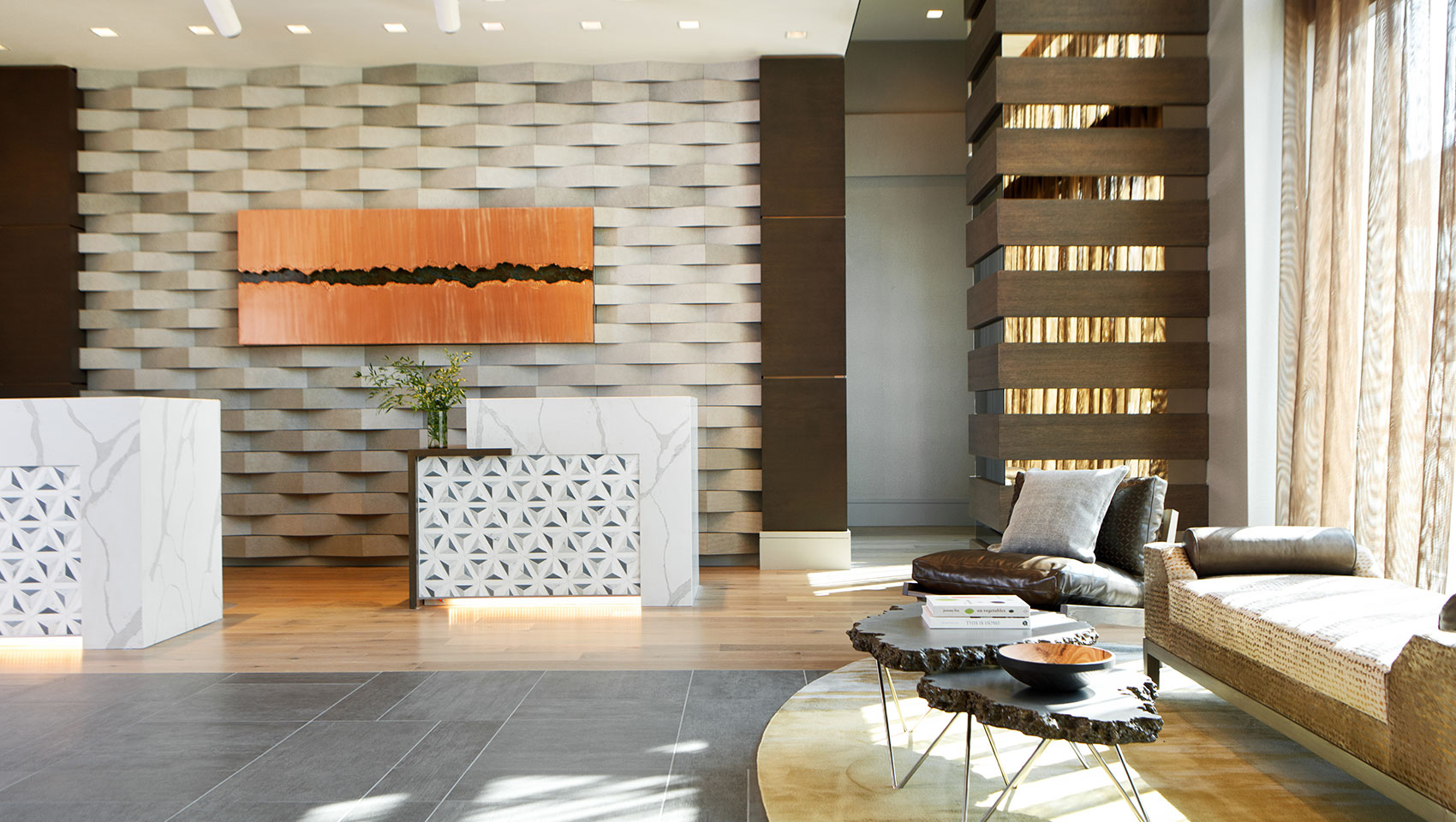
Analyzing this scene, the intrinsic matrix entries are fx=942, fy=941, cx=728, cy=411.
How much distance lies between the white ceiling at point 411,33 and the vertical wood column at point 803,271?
25cm

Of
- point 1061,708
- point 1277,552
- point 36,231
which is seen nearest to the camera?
point 1061,708

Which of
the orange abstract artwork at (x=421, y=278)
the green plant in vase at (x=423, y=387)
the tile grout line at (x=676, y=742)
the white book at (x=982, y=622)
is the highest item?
the orange abstract artwork at (x=421, y=278)

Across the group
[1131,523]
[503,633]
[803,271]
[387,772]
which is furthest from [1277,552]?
[803,271]

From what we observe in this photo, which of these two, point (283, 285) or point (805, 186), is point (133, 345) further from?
point (805, 186)

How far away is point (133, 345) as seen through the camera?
232 inches

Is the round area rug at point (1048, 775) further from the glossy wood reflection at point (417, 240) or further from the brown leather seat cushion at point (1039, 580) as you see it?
the glossy wood reflection at point (417, 240)

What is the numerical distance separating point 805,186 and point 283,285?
3.29m

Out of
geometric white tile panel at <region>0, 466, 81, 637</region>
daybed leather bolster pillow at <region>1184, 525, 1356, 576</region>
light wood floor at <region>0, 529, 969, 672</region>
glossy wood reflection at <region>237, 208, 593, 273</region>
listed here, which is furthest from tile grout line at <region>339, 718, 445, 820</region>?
glossy wood reflection at <region>237, 208, 593, 273</region>

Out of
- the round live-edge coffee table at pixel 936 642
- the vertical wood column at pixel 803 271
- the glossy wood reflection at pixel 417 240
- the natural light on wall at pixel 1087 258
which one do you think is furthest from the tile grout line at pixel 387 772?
the glossy wood reflection at pixel 417 240

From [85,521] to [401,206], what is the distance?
270 cm

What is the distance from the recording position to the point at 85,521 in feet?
12.9

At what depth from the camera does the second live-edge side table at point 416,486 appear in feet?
15.3

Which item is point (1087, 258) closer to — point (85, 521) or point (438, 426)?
point (438, 426)

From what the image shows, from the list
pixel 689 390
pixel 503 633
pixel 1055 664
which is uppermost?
pixel 689 390
